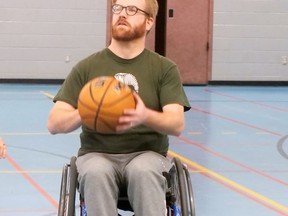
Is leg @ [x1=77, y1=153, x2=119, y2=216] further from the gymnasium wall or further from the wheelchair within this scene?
the gymnasium wall

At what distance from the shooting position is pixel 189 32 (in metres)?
13.2

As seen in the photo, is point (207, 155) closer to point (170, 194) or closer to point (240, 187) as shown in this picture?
point (240, 187)

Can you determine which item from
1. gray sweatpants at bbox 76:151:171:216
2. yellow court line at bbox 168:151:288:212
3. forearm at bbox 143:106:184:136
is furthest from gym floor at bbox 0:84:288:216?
forearm at bbox 143:106:184:136

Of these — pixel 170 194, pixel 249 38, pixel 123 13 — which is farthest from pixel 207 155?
pixel 249 38

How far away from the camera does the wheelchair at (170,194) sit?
2891 mm

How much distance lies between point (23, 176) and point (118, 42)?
2567mm

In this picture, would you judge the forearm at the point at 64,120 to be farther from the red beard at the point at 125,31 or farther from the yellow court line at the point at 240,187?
the yellow court line at the point at 240,187

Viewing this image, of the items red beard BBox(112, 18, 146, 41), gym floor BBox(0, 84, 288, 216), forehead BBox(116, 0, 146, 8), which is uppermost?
forehead BBox(116, 0, 146, 8)

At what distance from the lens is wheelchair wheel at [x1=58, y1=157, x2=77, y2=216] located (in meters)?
2.88

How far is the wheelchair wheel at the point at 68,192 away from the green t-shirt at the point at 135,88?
0.13 metres

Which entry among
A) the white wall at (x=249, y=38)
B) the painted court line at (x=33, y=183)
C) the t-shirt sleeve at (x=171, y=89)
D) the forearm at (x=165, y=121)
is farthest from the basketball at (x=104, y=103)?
the white wall at (x=249, y=38)

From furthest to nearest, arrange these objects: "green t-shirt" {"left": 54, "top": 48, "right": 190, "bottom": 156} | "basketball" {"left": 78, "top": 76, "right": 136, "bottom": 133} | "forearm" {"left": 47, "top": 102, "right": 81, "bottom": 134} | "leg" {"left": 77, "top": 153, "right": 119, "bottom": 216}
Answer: "green t-shirt" {"left": 54, "top": 48, "right": 190, "bottom": 156}
"forearm" {"left": 47, "top": 102, "right": 81, "bottom": 134}
"leg" {"left": 77, "top": 153, "right": 119, "bottom": 216}
"basketball" {"left": 78, "top": 76, "right": 136, "bottom": 133}

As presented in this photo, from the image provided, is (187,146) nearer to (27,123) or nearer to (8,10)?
(27,123)

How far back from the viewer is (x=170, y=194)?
10.2ft
